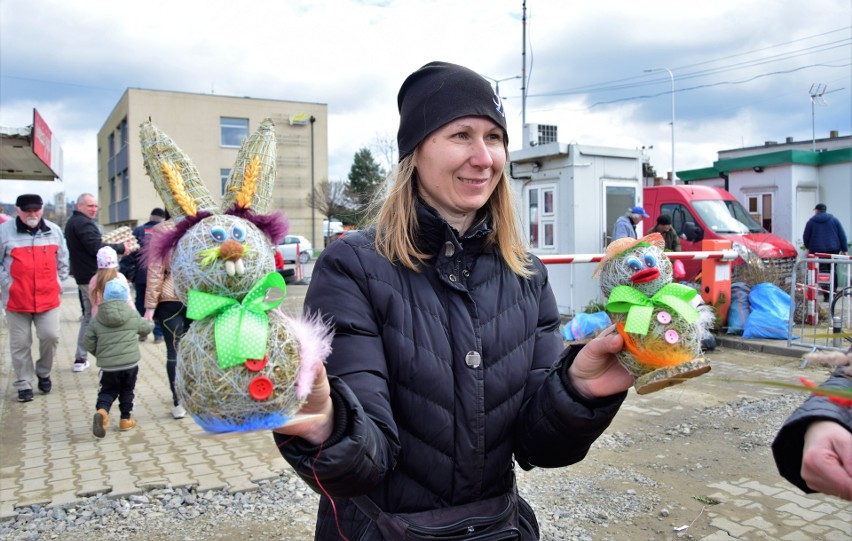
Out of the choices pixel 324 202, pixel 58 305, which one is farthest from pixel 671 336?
pixel 324 202

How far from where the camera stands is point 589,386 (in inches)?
66.6

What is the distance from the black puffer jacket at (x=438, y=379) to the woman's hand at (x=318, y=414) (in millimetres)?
213

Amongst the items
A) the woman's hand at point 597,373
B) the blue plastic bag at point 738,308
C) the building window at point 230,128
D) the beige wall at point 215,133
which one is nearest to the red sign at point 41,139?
the woman's hand at point 597,373

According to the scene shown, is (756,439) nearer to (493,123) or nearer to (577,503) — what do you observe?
(577,503)

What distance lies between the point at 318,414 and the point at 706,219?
13.5m

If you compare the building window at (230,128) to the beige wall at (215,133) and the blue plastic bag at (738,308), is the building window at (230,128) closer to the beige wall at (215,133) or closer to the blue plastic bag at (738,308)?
the beige wall at (215,133)

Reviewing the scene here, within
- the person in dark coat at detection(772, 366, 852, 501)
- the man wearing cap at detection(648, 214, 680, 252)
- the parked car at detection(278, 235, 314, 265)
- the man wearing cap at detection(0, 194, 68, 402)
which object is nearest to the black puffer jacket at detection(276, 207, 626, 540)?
the person in dark coat at detection(772, 366, 852, 501)

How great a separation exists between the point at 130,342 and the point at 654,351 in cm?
537

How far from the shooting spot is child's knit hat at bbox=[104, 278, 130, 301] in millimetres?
5785

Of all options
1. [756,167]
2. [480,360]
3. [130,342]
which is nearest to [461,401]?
[480,360]

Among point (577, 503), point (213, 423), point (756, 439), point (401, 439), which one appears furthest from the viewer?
point (756, 439)

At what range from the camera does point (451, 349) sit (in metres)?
1.71

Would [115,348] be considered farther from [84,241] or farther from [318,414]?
[318,414]

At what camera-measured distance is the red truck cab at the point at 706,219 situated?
12.7m
